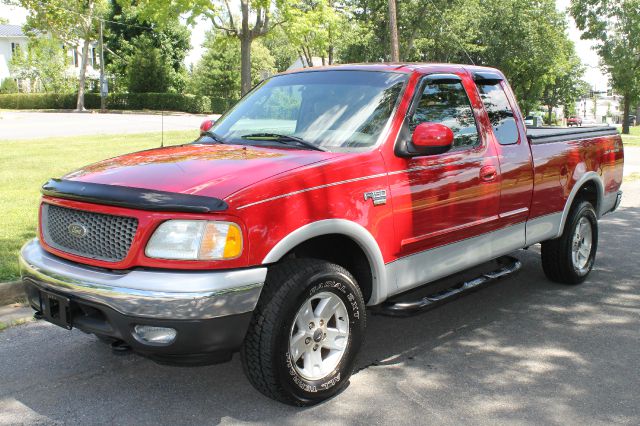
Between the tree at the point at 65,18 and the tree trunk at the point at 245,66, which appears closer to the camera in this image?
the tree trunk at the point at 245,66

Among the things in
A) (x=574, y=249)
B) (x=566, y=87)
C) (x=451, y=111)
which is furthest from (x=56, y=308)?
(x=566, y=87)

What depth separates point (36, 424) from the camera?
11.3ft

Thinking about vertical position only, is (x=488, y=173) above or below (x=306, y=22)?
below

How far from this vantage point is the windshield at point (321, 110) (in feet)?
13.8

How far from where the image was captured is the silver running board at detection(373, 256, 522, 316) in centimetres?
413

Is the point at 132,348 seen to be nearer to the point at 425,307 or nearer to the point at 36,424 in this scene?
the point at 36,424

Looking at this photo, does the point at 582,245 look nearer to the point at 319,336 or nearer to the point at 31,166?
the point at 319,336

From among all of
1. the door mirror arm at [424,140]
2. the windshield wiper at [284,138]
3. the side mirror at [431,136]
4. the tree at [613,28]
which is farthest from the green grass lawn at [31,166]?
the tree at [613,28]

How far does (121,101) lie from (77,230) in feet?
175

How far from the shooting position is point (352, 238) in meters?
3.79

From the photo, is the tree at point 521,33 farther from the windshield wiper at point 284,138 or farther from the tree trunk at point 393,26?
the windshield wiper at point 284,138

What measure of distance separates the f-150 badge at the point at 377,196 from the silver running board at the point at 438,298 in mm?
691

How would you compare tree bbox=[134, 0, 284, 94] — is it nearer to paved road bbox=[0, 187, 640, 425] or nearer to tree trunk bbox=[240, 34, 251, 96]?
tree trunk bbox=[240, 34, 251, 96]

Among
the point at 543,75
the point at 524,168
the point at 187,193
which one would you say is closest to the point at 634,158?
the point at 524,168
